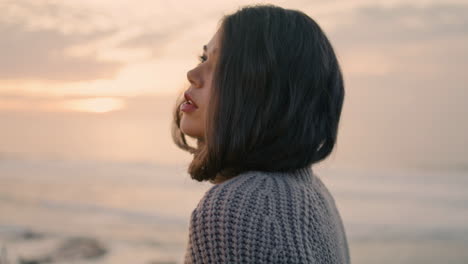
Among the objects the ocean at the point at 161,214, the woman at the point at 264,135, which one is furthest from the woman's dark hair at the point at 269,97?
the ocean at the point at 161,214

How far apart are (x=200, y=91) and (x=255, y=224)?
48 centimetres

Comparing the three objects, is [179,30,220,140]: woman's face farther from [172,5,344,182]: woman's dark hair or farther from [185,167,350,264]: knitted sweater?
[185,167,350,264]: knitted sweater

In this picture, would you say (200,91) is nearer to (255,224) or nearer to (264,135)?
(264,135)

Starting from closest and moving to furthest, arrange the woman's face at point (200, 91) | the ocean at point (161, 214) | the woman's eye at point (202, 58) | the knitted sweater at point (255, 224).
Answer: the knitted sweater at point (255, 224) < the woman's face at point (200, 91) < the woman's eye at point (202, 58) < the ocean at point (161, 214)

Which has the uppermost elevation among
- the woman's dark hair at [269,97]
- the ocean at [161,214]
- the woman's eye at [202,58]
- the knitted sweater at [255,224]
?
the woman's eye at [202,58]

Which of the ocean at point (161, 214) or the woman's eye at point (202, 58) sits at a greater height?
the woman's eye at point (202, 58)

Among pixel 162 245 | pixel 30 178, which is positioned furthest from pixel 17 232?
pixel 30 178

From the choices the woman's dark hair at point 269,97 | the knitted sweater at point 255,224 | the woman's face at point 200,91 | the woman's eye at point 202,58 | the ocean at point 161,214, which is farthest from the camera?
the ocean at point 161,214

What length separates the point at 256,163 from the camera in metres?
1.58

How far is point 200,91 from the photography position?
1.73m

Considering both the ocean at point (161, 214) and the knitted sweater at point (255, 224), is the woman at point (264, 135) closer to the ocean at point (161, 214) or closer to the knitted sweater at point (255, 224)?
the knitted sweater at point (255, 224)

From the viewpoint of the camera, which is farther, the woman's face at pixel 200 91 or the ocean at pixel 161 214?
the ocean at pixel 161 214

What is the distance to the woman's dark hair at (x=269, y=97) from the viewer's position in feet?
5.13

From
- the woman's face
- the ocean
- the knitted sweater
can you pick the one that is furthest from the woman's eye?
the ocean
